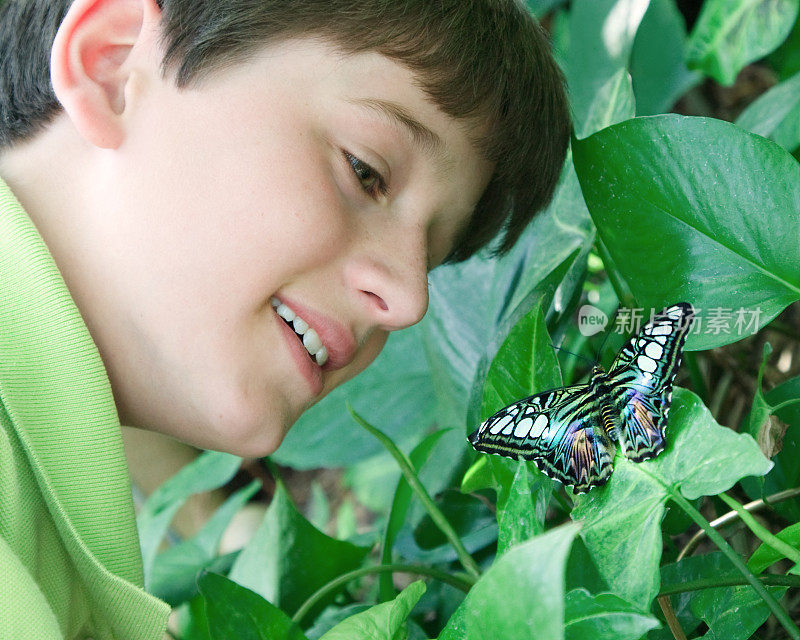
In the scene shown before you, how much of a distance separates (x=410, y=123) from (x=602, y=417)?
28 centimetres

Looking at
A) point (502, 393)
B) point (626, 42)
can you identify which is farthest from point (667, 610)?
point (626, 42)

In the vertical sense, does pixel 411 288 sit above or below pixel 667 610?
above

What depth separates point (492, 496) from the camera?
2.54 feet

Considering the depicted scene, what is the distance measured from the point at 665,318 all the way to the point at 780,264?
4.8 inches

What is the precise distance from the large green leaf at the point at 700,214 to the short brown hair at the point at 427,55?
0.49 ft

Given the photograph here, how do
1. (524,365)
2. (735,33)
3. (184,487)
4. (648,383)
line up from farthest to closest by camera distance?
(184,487), (735,33), (524,365), (648,383)

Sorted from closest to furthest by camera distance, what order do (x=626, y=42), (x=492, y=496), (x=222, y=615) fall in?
(x=222, y=615) < (x=492, y=496) < (x=626, y=42)

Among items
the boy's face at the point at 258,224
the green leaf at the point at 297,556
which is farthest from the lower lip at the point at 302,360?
the green leaf at the point at 297,556

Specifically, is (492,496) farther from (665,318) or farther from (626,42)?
(626,42)

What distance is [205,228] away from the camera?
58cm

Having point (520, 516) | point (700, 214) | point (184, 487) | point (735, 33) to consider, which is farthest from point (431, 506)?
point (735, 33)

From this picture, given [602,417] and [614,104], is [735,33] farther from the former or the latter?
[602,417]

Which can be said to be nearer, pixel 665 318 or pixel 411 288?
pixel 665 318

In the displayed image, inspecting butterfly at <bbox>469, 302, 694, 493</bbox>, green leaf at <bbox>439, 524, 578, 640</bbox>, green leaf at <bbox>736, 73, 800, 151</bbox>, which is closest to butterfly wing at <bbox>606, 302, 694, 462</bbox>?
butterfly at <bbox>469, 302, 694, 493</bbox>
